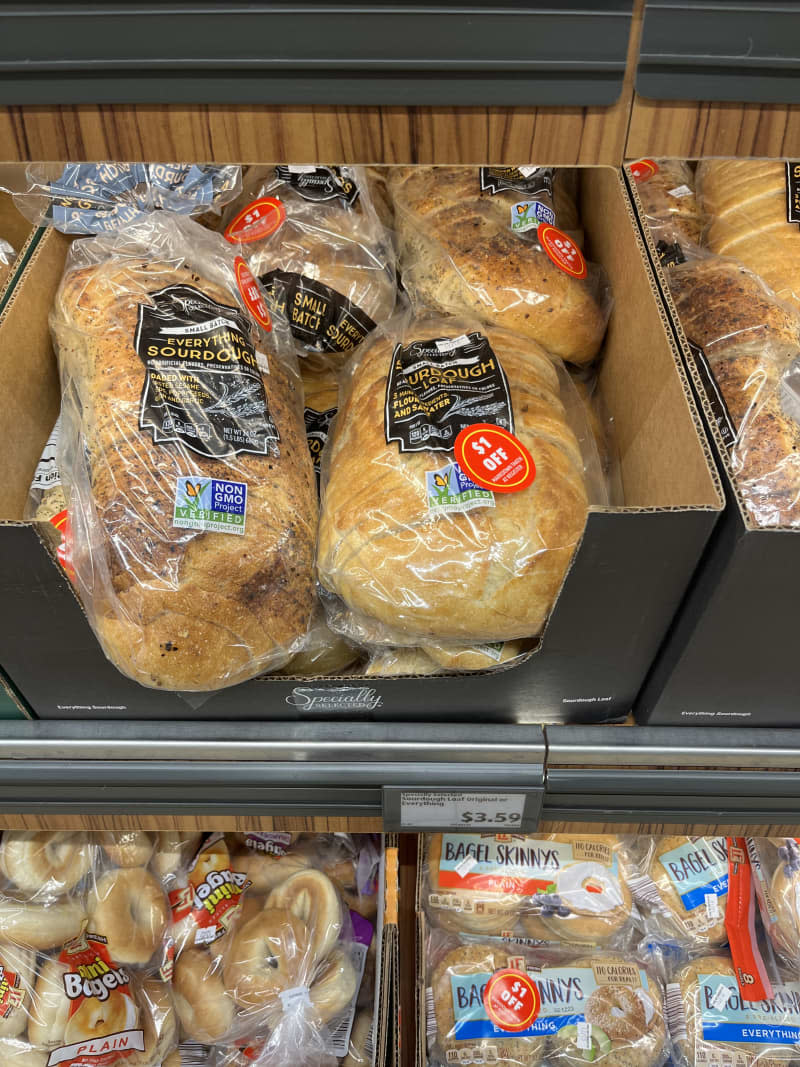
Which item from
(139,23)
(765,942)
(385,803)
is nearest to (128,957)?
(385,803)

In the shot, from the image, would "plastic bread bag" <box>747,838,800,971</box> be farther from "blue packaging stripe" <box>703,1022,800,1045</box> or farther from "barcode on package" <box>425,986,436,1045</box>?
"barcode on package" <box>425,986,436,1045</box>

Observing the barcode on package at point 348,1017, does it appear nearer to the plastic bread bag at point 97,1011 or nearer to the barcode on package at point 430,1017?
the barcode on package at point 430,1017

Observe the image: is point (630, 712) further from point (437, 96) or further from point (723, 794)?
point (437, 96)

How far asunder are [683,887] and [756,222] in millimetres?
1085

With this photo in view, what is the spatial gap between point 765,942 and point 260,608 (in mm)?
1083

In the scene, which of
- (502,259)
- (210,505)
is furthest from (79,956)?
(502,259)

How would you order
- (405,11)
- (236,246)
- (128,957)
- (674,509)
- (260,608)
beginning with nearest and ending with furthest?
(405,11), (674,509), (260,608), (236,246), (128,957)

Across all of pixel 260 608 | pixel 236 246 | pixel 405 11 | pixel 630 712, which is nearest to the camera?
pixel 405 11

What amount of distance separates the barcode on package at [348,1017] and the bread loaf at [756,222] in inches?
47.7

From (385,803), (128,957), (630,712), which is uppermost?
(630,712)

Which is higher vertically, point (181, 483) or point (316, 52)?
point (316, 52)

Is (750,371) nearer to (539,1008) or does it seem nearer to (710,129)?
(710,129)

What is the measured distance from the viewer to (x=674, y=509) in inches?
27.1

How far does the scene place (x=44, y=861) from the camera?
4.08 feet
